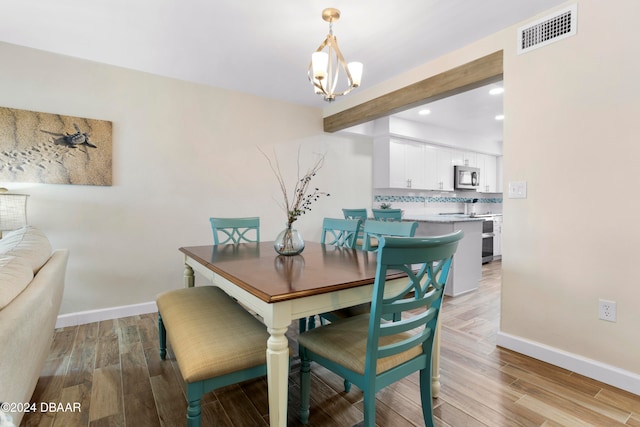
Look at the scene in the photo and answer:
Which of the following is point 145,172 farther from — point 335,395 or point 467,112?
point 467,112

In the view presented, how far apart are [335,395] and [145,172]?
2683 millimetres

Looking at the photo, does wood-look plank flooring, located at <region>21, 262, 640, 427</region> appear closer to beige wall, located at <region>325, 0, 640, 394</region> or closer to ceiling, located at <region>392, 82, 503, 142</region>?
beige wall, located at <region>325, 0, 640, 394</region>

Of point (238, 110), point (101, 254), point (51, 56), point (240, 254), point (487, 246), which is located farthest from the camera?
point (487, 246)

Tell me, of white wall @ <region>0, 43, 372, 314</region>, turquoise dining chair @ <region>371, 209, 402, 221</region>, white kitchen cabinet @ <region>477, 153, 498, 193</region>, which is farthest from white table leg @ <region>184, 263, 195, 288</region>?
white kitchen cabinet @ <region>477, 153, 498, 193</region>

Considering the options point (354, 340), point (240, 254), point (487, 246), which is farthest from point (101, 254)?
point (487, 246)

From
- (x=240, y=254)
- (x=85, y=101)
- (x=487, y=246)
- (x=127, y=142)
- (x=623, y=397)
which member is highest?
(x=85, y=101)

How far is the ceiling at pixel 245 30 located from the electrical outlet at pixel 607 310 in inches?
77.1

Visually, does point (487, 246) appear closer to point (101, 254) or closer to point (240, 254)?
point (240, 254)

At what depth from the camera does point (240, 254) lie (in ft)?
6.54

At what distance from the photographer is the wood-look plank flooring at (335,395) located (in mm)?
1539

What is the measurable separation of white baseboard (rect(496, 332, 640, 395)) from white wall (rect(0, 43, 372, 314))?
271 centimetres

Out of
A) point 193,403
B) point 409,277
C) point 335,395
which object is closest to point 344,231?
point 335,395

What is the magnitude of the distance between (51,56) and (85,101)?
416 mm

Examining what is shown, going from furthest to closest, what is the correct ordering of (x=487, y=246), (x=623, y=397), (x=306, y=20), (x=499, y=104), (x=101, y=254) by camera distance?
(x=487, y=246) < (x=499, y=104) < (x=101, y=254) < (x=306, y=20) < (x=623, y=397)
